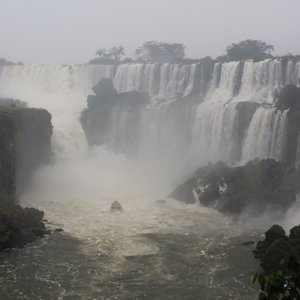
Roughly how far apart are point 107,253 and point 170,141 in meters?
25.6

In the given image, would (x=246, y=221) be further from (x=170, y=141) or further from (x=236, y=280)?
(x=170, y=141)

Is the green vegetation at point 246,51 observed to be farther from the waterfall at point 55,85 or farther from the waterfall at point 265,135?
the waterfall at point 265,135

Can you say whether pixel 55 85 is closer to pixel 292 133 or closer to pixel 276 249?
pixel 292 133

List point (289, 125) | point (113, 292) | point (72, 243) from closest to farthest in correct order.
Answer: point (113, 292)
point (72, 243)
point (289, 125)

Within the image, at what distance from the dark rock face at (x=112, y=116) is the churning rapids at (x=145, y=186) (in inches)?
21.2

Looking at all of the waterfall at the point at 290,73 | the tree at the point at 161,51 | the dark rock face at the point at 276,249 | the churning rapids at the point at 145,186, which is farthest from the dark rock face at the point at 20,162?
the tree at the point at 161,51

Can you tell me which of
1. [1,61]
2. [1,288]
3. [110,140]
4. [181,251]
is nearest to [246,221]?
[181,251]

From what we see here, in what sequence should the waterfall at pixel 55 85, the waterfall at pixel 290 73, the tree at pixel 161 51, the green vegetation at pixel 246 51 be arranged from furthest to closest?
the tree at pixel 161 51 → the green vegetation at pixel 246 51 → the waterfall at pixel 55 85 → the waterfall at pixel 290 73

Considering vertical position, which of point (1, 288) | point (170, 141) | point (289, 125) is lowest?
point (1, 288)

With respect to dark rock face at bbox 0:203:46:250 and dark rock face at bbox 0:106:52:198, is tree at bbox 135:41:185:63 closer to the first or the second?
dark rock face at bbox 0:106:52:198

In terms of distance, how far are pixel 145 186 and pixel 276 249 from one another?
69.4 ft

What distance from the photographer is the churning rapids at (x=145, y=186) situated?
21000 mm

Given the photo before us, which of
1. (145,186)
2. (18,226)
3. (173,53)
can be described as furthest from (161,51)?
(18,226)

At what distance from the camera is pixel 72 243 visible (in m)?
26.0
